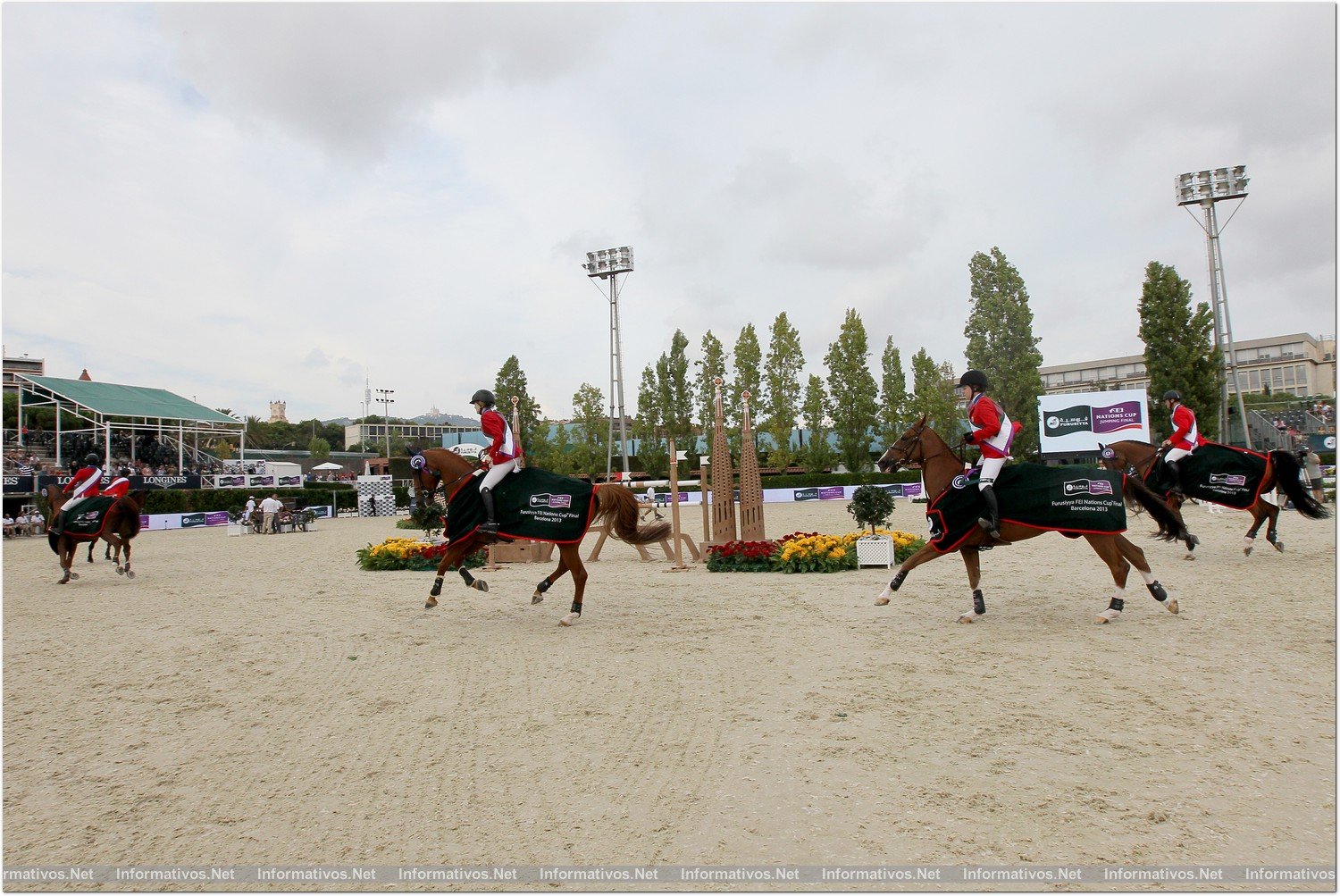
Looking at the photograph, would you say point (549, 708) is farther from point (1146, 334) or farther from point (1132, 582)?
point (1146, 334)

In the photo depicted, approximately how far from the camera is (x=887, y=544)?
11.7m

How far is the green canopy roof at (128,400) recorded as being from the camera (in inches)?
1385

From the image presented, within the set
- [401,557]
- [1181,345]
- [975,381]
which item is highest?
[1181,345]

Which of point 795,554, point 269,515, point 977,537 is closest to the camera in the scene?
point 977,537

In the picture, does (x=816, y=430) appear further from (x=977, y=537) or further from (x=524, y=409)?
(x=977, y=537)

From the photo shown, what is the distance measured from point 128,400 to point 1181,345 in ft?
176

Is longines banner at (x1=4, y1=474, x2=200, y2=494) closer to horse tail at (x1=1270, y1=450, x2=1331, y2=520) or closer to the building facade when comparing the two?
horse tail at (x1=1270, y1=450, x2=1331, y2=520)

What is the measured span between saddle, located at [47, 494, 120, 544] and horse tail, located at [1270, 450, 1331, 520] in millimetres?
18270

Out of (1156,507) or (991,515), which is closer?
(991,515)

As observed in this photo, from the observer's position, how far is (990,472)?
7453 mm

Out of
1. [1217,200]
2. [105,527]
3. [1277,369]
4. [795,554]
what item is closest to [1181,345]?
[1217,200]

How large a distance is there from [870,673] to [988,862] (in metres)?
2.79

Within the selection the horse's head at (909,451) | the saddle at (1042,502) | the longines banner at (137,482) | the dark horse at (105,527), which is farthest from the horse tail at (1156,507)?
the longines banner at (137,482)

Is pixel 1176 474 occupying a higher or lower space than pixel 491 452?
lower
